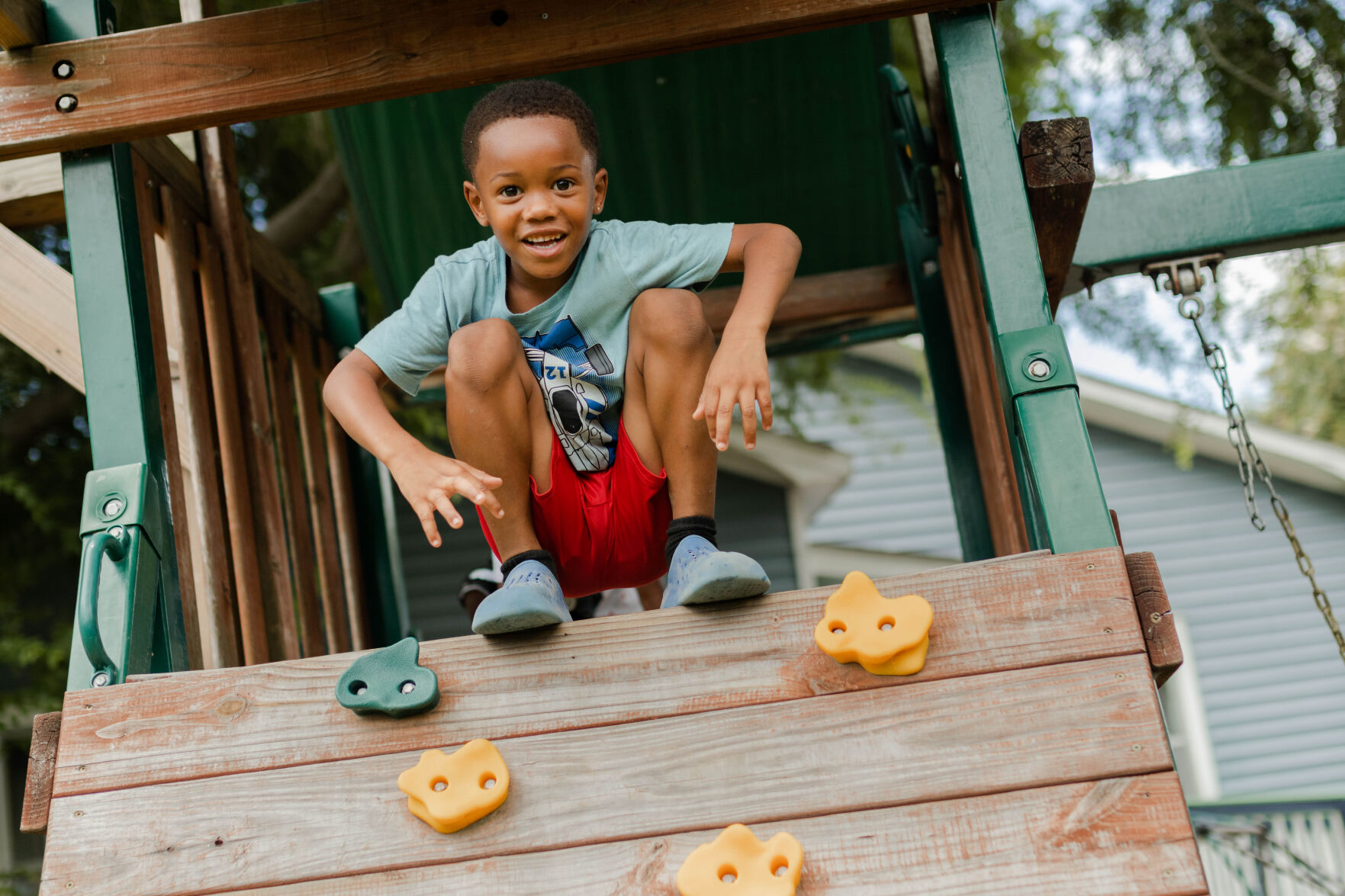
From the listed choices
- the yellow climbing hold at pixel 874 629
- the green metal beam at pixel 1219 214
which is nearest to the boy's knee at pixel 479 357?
the yellow climbing hold at pixel 874 629

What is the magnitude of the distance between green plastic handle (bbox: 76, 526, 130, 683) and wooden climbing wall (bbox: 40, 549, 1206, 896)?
0.08m

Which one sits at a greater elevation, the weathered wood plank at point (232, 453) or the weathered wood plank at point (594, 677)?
the weathered wood plank at point (232, 453)

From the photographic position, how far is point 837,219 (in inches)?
146

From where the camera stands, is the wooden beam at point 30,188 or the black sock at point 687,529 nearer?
the black sock at point 687,529

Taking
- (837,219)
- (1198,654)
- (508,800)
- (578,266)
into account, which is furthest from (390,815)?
(1198,654)

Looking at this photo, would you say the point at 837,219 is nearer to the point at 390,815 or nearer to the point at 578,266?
the point at 578,266

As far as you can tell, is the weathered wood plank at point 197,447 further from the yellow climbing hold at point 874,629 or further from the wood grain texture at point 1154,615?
the wood grain texture at point 1154,615

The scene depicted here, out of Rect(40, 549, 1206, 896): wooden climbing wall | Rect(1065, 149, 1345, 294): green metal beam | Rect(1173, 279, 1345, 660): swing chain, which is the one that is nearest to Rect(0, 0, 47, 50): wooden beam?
Rect(40, 549, 1206, 896): wooden climbing wall

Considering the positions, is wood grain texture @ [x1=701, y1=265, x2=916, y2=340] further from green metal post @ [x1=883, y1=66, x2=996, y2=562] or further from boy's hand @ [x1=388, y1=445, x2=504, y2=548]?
boy's hand @ [x1=388, y1=445, x2=504, y2=548]

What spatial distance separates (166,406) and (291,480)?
84 centimetres

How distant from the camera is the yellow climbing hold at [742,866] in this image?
4.82 ft

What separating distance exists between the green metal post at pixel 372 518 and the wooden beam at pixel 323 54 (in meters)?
1.45

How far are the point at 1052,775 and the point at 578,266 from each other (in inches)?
51.5

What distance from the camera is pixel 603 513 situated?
2.26 metres
